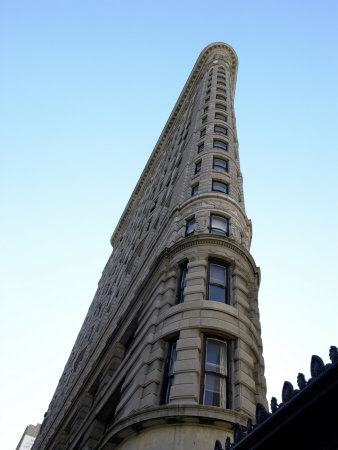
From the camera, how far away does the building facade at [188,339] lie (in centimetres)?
1337

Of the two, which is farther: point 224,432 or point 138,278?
point 138,278

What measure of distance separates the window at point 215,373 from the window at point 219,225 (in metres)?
7.62

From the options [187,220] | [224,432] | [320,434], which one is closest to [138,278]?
[187,220]

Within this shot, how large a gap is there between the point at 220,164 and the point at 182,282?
41.4ft

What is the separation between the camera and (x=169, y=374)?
1549 centimetres

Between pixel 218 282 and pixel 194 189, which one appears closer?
pixel 218 282

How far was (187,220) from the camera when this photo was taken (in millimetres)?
24219

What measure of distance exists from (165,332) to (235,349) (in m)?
2.71

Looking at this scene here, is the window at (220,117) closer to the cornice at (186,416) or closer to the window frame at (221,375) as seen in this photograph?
the window frame at (221,375)

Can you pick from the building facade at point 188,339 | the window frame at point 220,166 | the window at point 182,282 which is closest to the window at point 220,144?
the building facade at point 188,339

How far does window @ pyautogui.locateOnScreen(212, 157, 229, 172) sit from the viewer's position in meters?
29.5

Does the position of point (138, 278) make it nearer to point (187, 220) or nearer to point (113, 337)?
point (113, 337)

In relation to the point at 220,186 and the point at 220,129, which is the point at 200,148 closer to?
the point at 220,129

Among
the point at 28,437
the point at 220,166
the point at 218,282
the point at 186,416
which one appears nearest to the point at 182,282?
the point at 218,282
